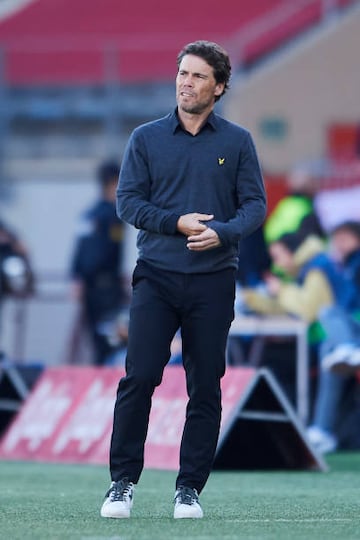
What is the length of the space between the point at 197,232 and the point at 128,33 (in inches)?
680

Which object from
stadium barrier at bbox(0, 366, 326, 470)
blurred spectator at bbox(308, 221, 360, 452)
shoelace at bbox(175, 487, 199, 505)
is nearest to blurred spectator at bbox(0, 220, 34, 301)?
stadium barrier at bbox(0, 366, 326, 470)

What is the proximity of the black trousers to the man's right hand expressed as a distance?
20 cm

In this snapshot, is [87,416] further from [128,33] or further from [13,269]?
[128,33]

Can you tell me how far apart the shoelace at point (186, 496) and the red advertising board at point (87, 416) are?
3125 mm

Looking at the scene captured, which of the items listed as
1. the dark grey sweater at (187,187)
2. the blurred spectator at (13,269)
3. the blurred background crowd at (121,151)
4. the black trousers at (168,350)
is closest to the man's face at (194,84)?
the dark grey sweater at (187,187)

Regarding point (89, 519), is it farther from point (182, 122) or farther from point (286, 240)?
point (286, 240)

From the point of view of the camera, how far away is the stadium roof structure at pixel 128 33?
66.6ft

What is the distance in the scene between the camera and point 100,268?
15.3 meters

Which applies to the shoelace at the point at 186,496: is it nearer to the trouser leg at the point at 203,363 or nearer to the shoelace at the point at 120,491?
the trouser leg at the point at 203,363

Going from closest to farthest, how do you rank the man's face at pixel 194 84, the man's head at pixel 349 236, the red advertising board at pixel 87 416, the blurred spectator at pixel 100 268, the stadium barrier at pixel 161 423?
the man's face at pixel 194 84 < the stadium barrier at pixel 161 423 < the red advertising board at pixel 87 416 < the man's head at pixel 349 236 < the blurred spectator at pixel 100 268

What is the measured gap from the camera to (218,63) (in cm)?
608

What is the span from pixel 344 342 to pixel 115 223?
4.35 meters

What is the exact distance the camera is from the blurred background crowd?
12789mm

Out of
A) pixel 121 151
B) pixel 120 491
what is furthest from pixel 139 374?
pixel 121 151
